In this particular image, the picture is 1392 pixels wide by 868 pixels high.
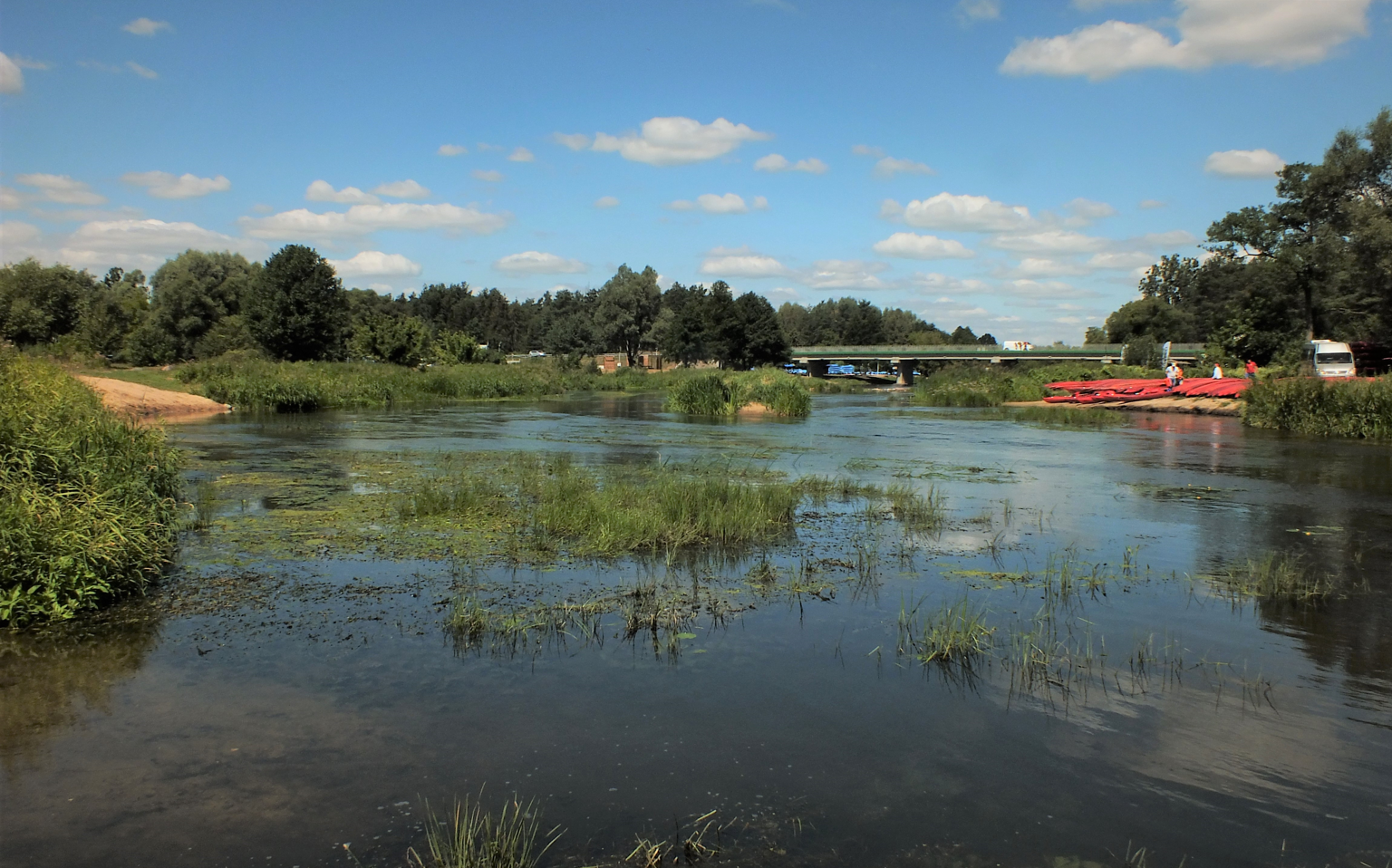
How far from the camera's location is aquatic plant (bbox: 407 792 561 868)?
4.70 m

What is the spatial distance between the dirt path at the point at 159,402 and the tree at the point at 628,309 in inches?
3451

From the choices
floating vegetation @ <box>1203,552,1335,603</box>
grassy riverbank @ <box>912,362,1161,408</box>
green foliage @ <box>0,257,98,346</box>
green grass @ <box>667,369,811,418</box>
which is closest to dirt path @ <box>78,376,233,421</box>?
green grass @ <box>667,369,811,418</box>

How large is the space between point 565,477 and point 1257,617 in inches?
436

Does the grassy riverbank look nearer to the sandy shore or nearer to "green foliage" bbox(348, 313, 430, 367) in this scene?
the sandy shore

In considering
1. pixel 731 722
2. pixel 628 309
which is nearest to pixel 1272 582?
pixel 731 722

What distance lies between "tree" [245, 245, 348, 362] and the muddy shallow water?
5999cm

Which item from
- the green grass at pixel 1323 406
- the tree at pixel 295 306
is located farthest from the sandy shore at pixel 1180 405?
the tree at pixel 295 306

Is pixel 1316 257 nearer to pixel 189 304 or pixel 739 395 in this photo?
pixel 739 395

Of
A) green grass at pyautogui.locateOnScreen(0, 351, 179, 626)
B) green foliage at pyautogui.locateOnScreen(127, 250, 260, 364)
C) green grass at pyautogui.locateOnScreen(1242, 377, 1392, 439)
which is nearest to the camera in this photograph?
green grass at pyautogui.locateOnScreen(0, 351, 179, 626)

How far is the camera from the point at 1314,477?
65.9 ft

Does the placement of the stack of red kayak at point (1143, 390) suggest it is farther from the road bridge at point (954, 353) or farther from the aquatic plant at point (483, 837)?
the road bridge at point (954, 353)

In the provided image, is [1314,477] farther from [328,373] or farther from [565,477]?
[328,373]

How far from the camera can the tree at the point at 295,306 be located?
6581 cm

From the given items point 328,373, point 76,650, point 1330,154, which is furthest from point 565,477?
point 1330,154
